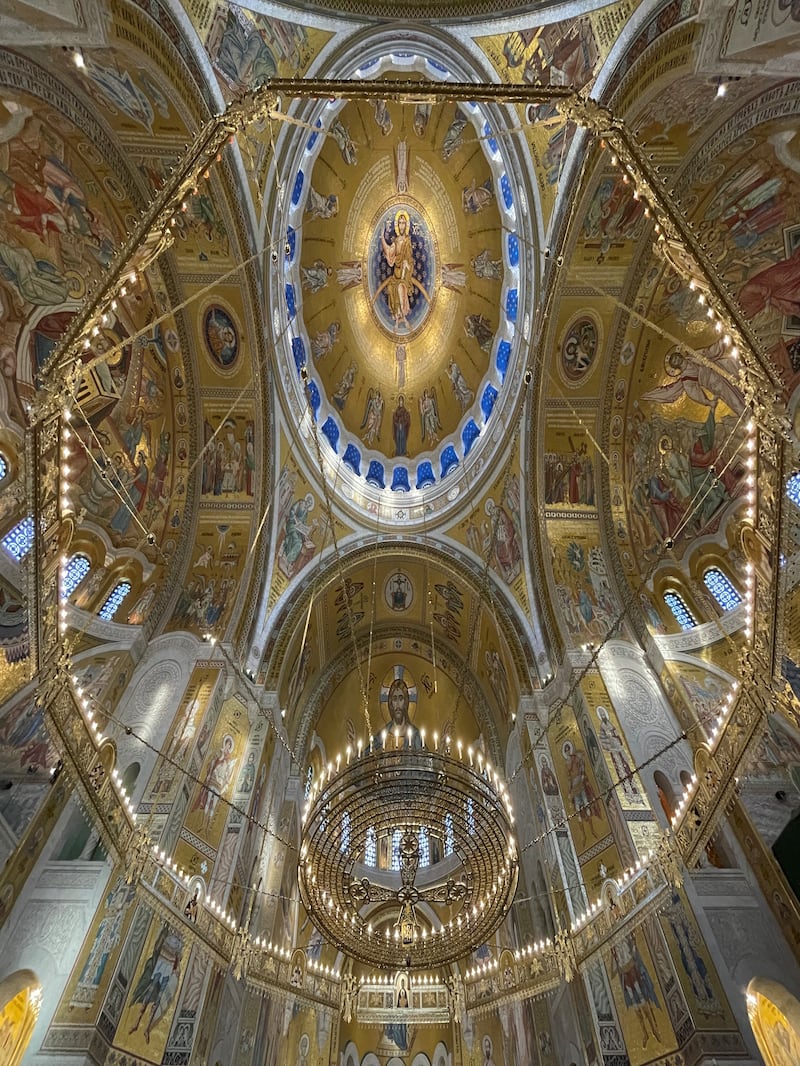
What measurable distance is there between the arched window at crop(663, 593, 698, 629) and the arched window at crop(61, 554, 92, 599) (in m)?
11.8

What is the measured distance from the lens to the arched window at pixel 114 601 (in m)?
10.9

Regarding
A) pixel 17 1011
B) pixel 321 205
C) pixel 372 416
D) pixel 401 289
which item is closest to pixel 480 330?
pixel 401 289

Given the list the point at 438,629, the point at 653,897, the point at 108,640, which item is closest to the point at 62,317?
the point at 108,640

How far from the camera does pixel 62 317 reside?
9742 millimetres

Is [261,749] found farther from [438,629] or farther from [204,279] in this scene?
[204,279]

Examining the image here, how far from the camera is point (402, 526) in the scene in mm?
15578

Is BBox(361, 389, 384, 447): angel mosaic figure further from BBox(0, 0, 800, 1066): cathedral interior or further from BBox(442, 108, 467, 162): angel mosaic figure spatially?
BBox(442, 108, 467, 162): angel mosaic figure

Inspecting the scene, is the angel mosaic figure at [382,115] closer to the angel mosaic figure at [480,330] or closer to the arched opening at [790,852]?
the angel mosaic figure at [480,330]

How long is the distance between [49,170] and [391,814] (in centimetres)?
1108

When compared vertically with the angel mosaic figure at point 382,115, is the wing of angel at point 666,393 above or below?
below

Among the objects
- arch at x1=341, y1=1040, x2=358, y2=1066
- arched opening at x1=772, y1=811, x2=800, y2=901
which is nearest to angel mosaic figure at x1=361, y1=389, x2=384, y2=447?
arched opening at x1=772, y1=811, x2=800, y2=901

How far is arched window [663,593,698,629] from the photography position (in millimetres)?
11427

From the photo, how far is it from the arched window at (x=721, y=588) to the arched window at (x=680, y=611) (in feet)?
1.92

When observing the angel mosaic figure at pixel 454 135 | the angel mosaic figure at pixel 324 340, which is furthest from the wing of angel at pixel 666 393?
the angel mosaic figure at pixel 324 340
